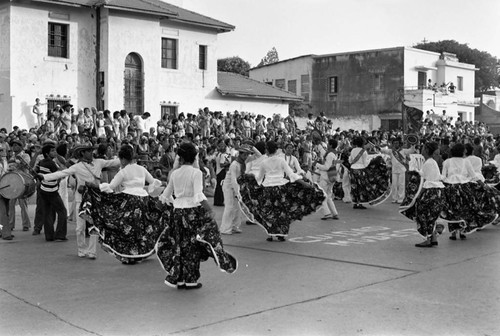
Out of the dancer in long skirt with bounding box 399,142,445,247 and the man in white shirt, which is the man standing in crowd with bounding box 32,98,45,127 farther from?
the dancer in long skirt with bounding box 399,142,445,247

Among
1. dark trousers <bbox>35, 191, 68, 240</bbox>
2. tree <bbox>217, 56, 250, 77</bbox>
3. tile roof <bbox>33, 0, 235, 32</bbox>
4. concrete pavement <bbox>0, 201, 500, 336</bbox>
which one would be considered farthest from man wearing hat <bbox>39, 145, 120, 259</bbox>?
tree <bbox>217, 56, 250, 77</bbox>

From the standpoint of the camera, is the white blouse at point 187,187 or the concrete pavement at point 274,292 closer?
the concrete pavement at point 274,292

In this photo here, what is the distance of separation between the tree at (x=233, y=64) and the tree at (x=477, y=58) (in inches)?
892

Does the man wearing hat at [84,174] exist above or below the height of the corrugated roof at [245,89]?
below

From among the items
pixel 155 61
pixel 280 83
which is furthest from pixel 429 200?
pixel 280 83

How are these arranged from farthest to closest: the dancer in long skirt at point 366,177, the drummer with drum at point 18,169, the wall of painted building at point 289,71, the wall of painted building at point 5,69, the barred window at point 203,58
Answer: the wall of painted building at point 289,71
the barred window at point 203,58
the wall of painted building at point 5,69
the dancer in long skirt at point 366,177
the drummer with drum at point 18,169

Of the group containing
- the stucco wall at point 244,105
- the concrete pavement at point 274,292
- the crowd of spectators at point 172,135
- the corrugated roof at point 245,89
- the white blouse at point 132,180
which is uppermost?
the corrugated roof at point 245,89

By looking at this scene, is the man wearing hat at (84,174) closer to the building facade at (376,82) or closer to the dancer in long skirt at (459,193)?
the dancer in long skirt at (459,193)

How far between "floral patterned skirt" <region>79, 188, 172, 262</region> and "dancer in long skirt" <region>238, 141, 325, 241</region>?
2.63 metres

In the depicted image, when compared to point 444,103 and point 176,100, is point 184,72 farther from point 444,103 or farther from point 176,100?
point 444,103

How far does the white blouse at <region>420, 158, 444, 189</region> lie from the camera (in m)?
10.4

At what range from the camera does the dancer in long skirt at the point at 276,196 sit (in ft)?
37.4

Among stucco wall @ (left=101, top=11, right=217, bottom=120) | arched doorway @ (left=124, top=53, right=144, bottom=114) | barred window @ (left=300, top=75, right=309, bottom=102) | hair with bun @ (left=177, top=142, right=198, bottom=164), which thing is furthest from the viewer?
barred window @ (left=300, top=75, right=309, bottom=102)

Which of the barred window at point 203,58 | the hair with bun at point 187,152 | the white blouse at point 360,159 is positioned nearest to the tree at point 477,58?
the barred window at point 203,58
